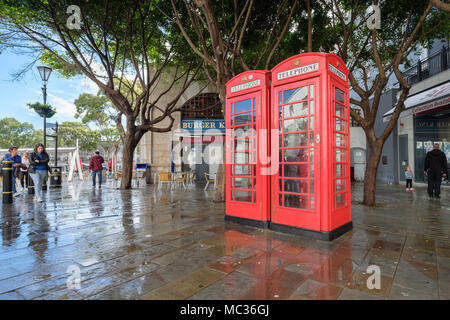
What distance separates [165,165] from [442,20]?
1497cm

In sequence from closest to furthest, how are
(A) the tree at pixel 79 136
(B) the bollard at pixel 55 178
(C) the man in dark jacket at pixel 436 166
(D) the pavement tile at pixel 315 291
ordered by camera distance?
(D) the pavement tile at pixel 315 291 < (C) the man in dark jacket at pixel 436 166 < (B) the bollard at pixel 55 178 < (A) the tree at pixel 79 136

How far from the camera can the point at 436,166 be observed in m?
8.67

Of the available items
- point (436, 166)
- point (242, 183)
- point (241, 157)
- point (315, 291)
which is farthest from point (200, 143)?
point (315, 291)

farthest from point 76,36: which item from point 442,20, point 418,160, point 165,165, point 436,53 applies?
point 418,160

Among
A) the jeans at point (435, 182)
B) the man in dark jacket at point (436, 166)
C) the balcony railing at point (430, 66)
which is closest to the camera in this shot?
the man in dark jacket at point (436, 166)

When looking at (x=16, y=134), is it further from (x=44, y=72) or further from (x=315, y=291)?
(x=315, y=291)

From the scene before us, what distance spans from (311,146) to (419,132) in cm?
1365

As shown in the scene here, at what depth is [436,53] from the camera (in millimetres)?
12156

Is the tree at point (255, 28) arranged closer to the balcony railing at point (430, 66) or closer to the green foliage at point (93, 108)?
the balcony railing at point (430, 66)

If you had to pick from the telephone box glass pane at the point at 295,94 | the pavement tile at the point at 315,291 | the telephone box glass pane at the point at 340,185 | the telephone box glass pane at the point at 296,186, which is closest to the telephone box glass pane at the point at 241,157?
the telephone box glass pane at the point at 296,186

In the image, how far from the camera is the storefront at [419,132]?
1197cm

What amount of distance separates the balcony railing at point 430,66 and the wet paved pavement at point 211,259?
10.4m

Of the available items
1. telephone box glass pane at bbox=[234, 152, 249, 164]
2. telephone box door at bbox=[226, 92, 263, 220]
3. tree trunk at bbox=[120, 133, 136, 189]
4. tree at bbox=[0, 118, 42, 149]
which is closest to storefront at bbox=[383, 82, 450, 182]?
telephone box door at bbox=[226, 92, 263, 220]

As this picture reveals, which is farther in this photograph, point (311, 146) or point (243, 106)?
point (243, 106)
